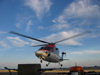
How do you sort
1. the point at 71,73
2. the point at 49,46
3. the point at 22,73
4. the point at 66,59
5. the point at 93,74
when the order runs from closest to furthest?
the point at 71,73 < the point at 22,73 < the point at 93,74 < the point at 49,46 < the point at 66,59

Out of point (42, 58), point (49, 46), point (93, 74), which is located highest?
point (49, 46)

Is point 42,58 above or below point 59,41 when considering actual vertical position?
below

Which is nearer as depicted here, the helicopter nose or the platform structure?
the platform structure

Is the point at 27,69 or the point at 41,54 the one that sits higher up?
the point at 41,54

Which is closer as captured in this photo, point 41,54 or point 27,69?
point 27,69

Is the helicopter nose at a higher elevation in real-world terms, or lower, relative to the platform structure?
higher

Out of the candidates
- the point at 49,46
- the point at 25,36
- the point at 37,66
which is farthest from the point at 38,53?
the point at 37,66

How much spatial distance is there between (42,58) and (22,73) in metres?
24.1

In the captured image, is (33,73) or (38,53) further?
(38,53)

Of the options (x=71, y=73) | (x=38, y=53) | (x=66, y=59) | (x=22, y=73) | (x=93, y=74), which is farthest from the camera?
(x=66, y=59)

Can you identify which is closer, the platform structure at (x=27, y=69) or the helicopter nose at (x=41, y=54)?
the platform structure at (x=27, y=69)

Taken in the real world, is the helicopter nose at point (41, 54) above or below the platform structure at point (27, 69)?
above

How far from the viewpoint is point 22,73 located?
Result: 11867 mm

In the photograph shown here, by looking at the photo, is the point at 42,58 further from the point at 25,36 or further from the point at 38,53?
the point at 25,36
